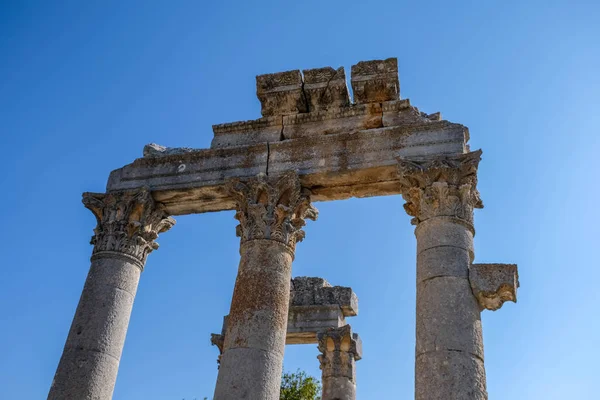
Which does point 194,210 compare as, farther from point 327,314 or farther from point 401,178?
point 327,314

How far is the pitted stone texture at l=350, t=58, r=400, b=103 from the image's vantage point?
45.3ft

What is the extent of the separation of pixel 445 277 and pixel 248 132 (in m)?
6.22

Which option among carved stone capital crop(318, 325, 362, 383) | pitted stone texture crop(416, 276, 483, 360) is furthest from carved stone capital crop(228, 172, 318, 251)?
carved stone capital crop(318, 325, 362, 383)

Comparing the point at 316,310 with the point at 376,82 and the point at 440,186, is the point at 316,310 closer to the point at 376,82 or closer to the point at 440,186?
the point at 376,82

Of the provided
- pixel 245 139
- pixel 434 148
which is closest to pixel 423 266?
pixel 434 148

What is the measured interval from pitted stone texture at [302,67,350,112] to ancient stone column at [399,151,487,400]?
266cm

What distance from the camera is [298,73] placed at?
1448 cm

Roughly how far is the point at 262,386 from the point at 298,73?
23.4 feet

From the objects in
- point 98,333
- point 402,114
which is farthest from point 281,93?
point 98,333

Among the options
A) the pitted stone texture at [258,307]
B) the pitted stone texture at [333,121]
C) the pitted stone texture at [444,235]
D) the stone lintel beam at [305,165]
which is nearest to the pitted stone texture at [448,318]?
the pitted stone texture at [444,235]

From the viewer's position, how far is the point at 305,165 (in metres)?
13.4

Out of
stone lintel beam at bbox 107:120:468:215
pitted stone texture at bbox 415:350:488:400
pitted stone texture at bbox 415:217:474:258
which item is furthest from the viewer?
stone lintel beam at bbox 107:120:468:215

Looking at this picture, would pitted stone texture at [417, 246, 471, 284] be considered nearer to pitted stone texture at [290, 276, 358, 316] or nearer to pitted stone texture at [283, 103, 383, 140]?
pitted stone texture at [283, 103, 383, 140]

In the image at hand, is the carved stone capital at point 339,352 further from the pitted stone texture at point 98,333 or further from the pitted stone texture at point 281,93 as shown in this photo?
the pitted stone texture at point 281,93
